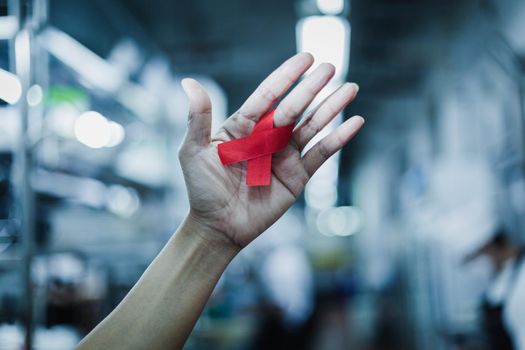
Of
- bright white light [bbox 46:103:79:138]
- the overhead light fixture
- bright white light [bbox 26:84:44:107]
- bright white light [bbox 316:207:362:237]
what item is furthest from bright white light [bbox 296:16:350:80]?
bright white light [bbox 316:207:362:237]

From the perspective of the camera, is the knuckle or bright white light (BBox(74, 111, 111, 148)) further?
bright white light (BBox(74, 111, 111, 148))

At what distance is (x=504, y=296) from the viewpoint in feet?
9.06

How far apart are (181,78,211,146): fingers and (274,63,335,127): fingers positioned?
6.7 inches

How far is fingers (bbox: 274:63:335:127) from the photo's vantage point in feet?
4.03

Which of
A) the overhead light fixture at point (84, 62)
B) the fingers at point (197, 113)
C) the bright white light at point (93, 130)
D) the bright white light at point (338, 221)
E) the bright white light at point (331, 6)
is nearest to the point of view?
the fingers at point (197, 113)

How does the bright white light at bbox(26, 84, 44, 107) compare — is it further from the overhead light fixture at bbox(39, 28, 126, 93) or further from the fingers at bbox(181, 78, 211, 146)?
the fingers at bbox(181, 78, 211, 146)

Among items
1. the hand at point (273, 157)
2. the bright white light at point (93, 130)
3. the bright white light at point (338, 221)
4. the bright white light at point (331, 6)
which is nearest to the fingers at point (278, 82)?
the hand at point (273, 157)

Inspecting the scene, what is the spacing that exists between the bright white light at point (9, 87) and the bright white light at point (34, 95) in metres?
0.05

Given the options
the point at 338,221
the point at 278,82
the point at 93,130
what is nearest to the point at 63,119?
the point at 93,130

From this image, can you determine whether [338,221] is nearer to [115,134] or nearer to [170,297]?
[115,134]

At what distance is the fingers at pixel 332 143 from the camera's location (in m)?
1.32

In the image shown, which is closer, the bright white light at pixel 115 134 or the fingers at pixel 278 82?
the fingers at pixel 278 82

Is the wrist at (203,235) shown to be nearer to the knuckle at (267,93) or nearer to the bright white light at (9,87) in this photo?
the knuckle at (267,93)

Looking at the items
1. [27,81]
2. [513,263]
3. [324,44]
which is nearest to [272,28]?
[324,44]
